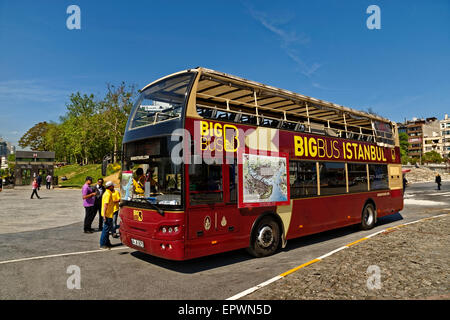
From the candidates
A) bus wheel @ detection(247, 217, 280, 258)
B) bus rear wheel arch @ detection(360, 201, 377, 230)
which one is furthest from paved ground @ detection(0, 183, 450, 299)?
bus rear wheel arch @ detection(360, 201, 377, 230)

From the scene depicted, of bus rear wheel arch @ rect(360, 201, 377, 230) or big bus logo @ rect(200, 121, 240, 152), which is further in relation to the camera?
bus rear wheel arch @ rect(360, 201, 377, 230)

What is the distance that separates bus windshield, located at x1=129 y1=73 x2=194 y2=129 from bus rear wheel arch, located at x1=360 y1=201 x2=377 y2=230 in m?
8.03

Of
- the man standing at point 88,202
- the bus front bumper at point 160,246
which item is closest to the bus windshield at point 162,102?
the bus front bumper at point 160,246

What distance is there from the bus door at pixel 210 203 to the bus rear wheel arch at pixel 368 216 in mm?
6453

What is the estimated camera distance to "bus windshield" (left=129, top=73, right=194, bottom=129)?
6.21 metres

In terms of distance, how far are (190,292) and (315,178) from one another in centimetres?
519

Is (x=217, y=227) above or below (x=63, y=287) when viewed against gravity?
above

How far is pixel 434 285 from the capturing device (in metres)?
4.82

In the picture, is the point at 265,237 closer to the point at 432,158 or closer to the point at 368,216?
the point at 368,216

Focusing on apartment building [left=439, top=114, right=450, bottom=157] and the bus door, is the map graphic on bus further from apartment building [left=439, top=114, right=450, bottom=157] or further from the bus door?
apartment building [left=439, top=114, right=450, bottom=157]

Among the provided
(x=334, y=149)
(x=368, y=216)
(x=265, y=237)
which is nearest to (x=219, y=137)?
(x=265, y=237)

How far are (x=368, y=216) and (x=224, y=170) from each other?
296 inches
